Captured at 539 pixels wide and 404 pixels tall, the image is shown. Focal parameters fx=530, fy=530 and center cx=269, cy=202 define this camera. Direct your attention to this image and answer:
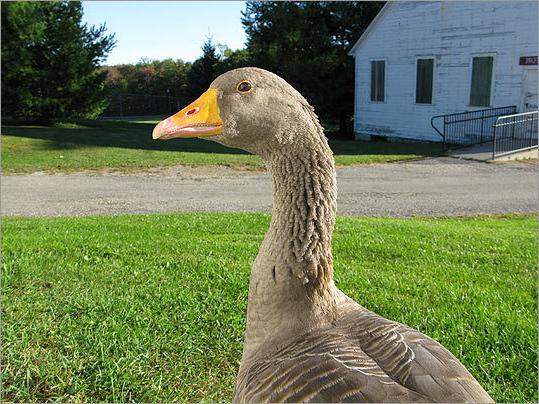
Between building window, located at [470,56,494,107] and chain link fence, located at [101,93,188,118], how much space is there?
80.9 feet

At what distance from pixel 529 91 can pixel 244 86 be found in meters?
19.6

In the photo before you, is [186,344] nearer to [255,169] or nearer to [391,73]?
[255,169]

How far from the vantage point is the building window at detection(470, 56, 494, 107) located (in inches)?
806

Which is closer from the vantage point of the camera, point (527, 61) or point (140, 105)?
point (527, 61)

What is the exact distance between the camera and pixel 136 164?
631 inches

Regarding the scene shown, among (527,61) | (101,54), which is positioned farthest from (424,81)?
(101,54)

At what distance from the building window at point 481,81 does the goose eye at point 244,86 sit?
66.6 ft

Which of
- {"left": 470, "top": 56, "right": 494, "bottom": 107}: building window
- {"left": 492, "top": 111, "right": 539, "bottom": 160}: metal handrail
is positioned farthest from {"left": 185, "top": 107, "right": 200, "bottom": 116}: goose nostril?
{"left": 470, "top": 56, "right": 494, "bottom": 107}: building window

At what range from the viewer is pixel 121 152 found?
18.2 metres

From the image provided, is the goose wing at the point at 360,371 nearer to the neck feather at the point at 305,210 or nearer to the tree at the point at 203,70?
the neck feather at the point at 305,210

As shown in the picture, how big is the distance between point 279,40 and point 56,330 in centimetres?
2611

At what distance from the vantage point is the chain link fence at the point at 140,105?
41.2 metres

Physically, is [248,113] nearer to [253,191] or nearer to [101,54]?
[253,191]

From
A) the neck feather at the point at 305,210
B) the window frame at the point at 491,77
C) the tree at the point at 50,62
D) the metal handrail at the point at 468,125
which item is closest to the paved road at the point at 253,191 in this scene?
the metal handrail at the point at 468,125
